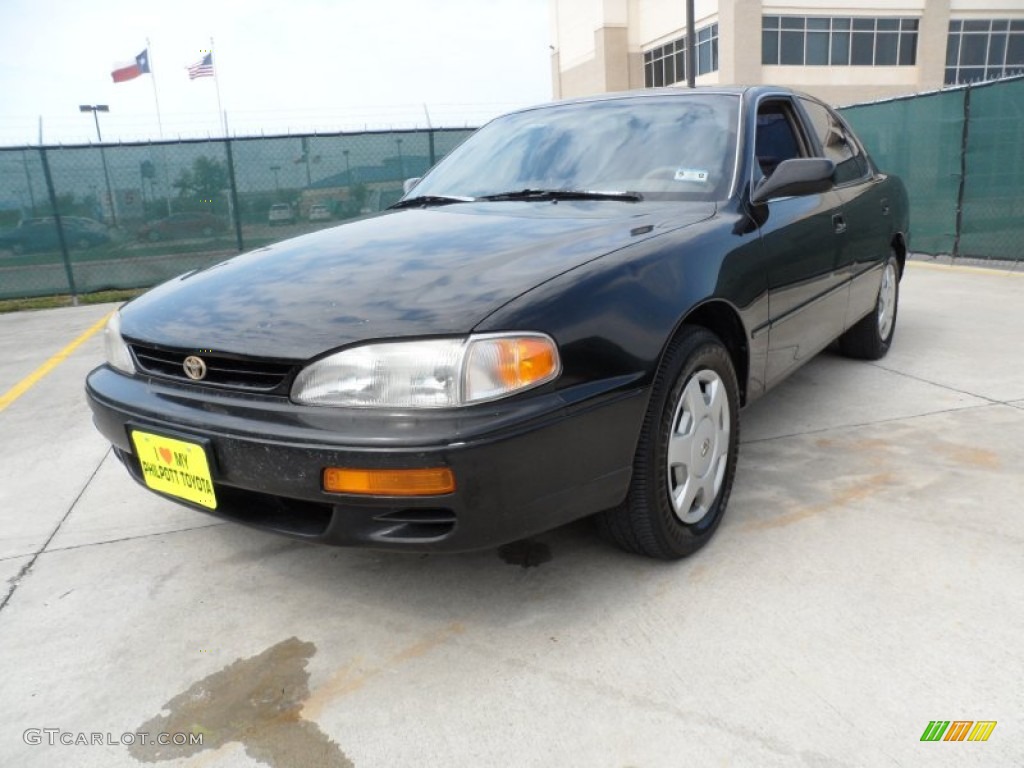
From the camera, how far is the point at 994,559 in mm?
2379

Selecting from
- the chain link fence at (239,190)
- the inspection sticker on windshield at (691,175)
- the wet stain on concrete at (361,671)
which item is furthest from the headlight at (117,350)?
the chain link fence at (239,190)

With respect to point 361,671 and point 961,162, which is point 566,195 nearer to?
point 361,671

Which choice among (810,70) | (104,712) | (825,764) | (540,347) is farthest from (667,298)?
(810,70)

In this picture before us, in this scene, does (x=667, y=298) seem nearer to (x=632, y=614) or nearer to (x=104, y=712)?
(x=632, y=614)

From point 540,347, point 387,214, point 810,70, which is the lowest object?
point 540,347

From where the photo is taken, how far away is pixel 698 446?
243cm

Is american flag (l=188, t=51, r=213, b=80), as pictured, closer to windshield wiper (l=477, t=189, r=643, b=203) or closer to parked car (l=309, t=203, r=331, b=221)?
parked car (l=309, t=203, r=331, b=221)

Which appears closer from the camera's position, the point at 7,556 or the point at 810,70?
the point at 7,556

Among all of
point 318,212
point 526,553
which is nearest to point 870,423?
point 526,553

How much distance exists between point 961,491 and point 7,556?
341 cm

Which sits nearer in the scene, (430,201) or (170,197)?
(430,201)

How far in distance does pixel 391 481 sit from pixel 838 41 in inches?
1448

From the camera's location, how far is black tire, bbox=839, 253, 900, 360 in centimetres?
461

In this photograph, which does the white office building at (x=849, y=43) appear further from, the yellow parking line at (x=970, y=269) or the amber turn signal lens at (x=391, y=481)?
the amber turn signal lens at (x=391, y=481)
